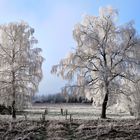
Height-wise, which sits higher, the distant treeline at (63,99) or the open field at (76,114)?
the distant treeline at (63,99)

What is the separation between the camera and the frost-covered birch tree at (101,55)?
41.5 meters

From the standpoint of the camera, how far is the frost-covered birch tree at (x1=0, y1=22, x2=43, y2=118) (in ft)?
141

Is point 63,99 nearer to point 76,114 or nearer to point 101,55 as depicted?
point 76,114

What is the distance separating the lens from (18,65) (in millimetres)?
43562

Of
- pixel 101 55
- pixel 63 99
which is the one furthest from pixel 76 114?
pixel 63 99

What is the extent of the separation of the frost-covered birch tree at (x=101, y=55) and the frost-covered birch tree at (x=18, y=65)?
318 centimetres

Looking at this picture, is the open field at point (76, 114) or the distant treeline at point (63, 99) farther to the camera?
the distant treeline at point (63, 99)

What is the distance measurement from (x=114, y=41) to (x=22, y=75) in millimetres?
10763

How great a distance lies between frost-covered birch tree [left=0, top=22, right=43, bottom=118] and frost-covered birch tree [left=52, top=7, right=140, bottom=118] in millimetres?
3177

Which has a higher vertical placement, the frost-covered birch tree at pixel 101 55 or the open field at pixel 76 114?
the frost-covered birch tree at pixel 101 55

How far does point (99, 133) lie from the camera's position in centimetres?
2139

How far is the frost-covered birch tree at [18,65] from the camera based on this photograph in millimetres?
43062

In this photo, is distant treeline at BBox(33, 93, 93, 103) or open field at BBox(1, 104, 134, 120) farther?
distant treeline at BBox(33, 93, 93, 103)

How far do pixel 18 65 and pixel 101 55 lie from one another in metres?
9.18
